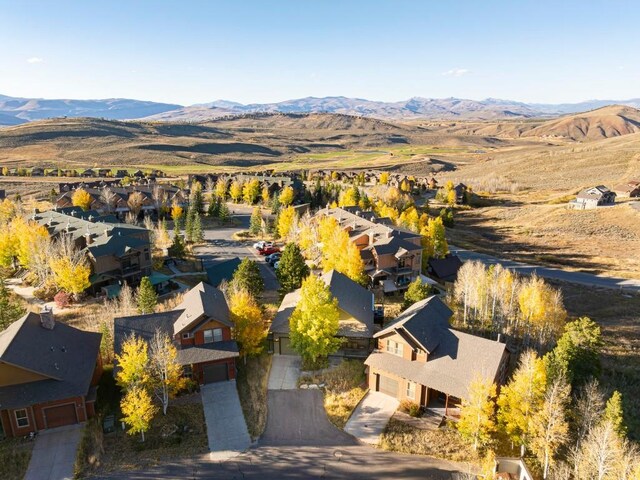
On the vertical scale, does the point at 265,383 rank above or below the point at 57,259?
below

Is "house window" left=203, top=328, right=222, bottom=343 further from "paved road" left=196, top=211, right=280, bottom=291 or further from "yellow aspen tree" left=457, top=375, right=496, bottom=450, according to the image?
"paved road" left=196, top=211, right=280, bottom=291

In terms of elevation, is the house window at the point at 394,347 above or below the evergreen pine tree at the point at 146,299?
below

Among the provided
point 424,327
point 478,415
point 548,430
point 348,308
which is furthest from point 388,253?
point 548,430

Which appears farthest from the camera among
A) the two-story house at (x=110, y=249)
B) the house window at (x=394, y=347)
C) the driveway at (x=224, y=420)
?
the two-story house at (x=110, y=249)

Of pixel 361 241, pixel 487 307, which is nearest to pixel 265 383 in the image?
pixel 487 307

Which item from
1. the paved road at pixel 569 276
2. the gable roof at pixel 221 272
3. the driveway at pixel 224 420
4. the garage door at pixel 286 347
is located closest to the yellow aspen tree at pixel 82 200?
the gable roof at pixel 221 272

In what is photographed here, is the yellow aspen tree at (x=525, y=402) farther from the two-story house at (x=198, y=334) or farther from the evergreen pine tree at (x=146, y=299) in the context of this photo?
the evergreen pine tree at (x=146, y=299)

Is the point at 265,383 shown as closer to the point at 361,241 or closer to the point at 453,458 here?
the point at 453,458
